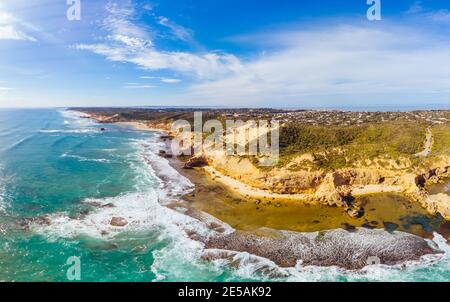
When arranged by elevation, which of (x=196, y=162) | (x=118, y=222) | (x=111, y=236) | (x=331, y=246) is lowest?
(x=331, y=246)

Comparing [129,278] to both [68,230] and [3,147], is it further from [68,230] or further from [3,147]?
[3,147]

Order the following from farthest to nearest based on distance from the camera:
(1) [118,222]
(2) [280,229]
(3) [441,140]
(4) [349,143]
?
(4) [349,143] → (3) [441,140] → (1) [118,222] → (2) [280,229]

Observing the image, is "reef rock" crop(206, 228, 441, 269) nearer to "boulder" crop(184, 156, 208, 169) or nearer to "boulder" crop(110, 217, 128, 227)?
"boulder" crop(110, 217, 128, 227)

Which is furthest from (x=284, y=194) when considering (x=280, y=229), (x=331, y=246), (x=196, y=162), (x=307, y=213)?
(x=196, y=162)

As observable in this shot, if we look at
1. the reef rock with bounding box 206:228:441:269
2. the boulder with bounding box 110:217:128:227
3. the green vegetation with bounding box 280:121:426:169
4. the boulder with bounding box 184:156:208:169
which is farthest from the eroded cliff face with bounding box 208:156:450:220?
the boulder with bounding box 110:217:128:227

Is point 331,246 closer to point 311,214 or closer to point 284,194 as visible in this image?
point 311,214
